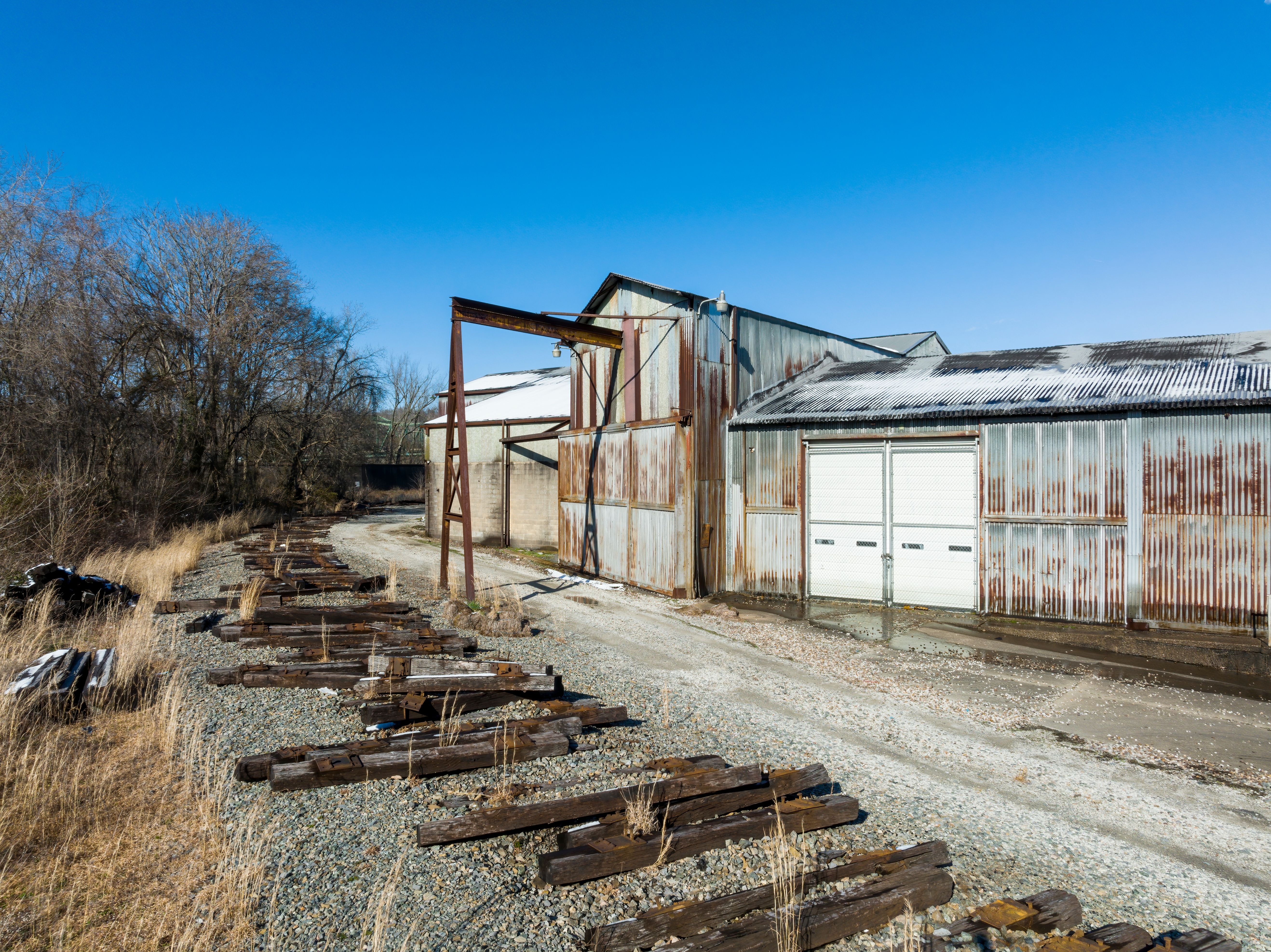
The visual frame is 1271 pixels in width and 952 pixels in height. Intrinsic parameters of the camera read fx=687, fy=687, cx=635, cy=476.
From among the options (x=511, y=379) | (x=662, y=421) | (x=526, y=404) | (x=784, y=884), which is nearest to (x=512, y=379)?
(x=511, y=379)

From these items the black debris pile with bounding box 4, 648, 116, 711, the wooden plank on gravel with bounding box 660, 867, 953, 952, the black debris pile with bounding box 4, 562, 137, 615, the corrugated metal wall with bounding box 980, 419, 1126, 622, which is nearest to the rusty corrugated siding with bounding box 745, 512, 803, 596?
the corrugated metal wall with bounding box 980, 419, 1126, 622

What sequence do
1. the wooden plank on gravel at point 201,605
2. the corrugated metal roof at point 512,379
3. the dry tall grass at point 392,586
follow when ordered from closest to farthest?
the wooden plank on gravel at point 201,605 → the dry tall grass at point 392,586 → the corrugated metal roof at point 512,379

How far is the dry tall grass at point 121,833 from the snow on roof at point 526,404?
47.9ft

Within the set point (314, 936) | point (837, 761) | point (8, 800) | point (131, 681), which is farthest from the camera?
point (131, 681)

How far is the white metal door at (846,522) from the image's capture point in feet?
38.8

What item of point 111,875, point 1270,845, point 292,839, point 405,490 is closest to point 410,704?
point 292,839

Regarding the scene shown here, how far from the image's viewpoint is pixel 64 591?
30.8ft

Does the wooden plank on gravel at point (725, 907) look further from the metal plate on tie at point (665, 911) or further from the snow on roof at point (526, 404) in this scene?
the snow on roof at point (526, 404)

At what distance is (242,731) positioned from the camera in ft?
18.6

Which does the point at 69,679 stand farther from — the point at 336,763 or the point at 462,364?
the point at 462,364

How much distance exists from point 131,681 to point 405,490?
3696 cm

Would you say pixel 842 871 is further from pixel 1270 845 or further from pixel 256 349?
pixel 256 349

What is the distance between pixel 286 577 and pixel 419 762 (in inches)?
373

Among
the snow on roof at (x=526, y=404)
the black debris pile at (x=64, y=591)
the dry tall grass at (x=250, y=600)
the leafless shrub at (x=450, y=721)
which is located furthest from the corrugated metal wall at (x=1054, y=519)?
the black debris pile at (x=64, y=591)
